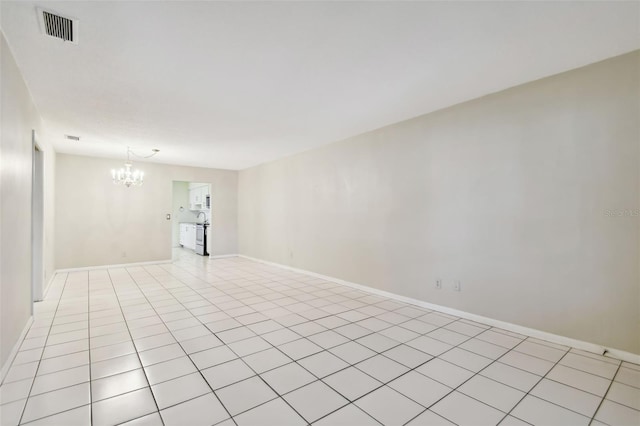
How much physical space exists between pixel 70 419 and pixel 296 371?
140cm

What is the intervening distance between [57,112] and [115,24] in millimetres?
2508

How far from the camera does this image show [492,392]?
6.62 feet

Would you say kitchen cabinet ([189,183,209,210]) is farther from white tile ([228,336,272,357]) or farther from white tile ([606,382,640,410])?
white tile ([606,382,640,410])

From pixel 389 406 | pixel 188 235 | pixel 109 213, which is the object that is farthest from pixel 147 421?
pixel 188 235

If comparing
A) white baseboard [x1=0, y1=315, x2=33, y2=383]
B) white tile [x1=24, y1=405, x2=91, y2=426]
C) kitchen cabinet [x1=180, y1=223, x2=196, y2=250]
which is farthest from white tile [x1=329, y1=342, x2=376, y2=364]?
kitchen cabinet [x1=180, y1=223, x2=196, y2=250]

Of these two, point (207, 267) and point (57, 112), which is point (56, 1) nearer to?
point (57, 112)

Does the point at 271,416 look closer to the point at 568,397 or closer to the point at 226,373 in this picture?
the point at 226,373

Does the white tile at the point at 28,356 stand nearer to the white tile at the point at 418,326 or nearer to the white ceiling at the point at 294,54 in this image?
the white ceiling at the point at 294,54

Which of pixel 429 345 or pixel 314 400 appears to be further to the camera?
pixel 429 345

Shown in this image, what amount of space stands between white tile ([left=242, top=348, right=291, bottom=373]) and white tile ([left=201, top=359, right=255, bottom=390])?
63mm

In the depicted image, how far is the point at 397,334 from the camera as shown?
9.75ft

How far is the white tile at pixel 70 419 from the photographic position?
1.67m

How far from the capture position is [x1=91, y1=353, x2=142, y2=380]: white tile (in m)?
2.21

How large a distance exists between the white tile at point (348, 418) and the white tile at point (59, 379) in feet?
5.88
